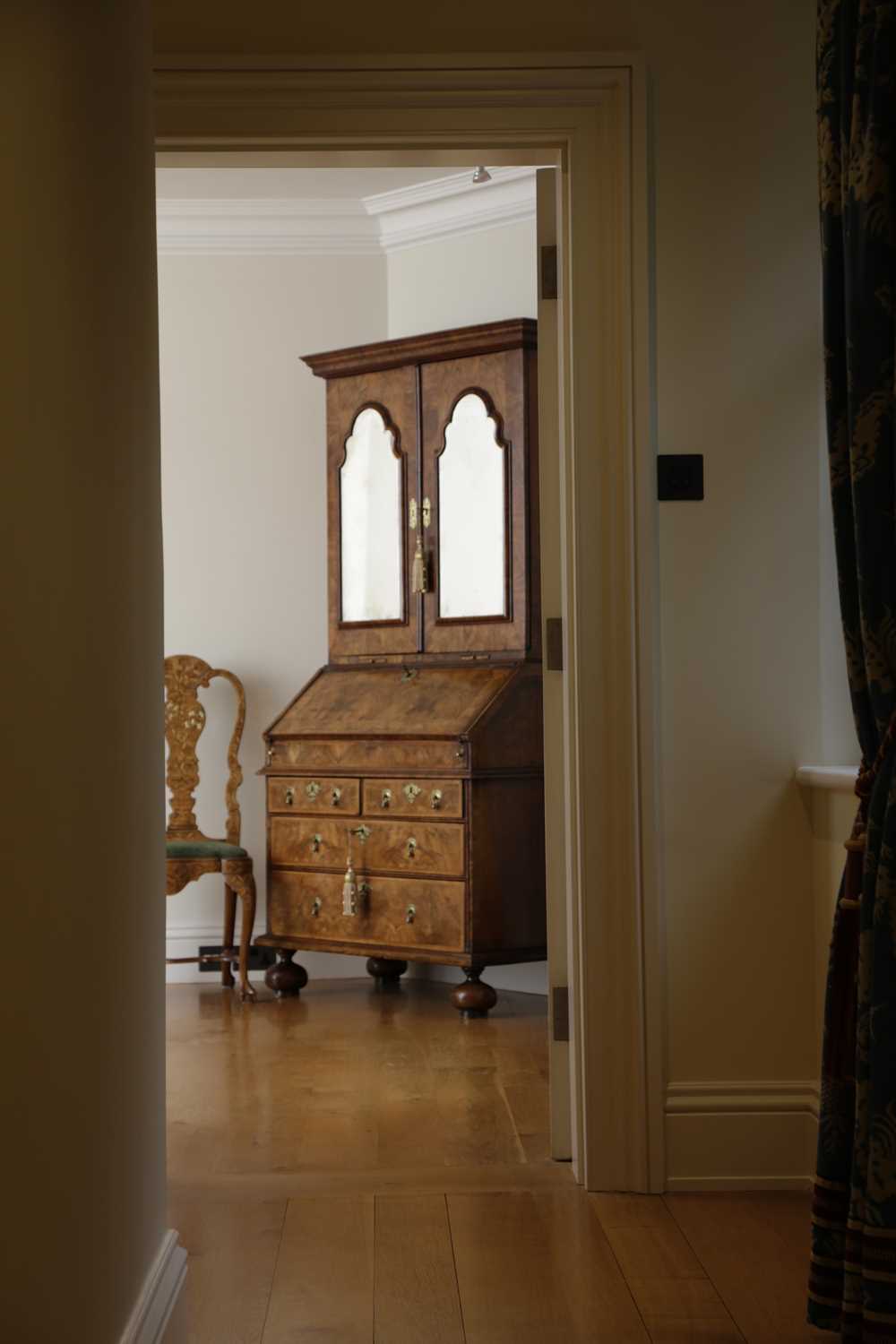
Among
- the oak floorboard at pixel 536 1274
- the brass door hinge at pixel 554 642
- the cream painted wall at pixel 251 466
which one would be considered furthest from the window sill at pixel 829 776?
the cream painted wall at pixel 251 466

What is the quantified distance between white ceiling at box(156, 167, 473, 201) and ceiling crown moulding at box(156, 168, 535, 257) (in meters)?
0.03

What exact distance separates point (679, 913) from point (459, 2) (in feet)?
6.02

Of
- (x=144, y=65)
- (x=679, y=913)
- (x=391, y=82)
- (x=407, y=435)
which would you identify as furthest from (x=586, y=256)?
(x=407, y=435)

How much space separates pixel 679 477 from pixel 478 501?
2.27 meters

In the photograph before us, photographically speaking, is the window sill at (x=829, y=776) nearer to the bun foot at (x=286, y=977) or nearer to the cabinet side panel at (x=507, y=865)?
the cabinet side panel at (x=507, y=865)

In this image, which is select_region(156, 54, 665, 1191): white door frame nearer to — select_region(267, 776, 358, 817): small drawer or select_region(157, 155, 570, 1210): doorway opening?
select_region(157, 155, 570, 1210): doorway opening

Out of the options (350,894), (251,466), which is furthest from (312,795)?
(251,466)

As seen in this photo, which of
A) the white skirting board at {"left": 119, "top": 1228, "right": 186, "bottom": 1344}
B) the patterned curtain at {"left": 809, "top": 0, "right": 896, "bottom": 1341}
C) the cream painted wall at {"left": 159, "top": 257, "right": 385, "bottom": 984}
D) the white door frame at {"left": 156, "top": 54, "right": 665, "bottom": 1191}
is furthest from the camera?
the cream painted wall at {"left": 159, "top": 257, "right": 385, "bottom": 984}

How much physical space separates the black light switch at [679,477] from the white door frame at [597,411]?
39 mm

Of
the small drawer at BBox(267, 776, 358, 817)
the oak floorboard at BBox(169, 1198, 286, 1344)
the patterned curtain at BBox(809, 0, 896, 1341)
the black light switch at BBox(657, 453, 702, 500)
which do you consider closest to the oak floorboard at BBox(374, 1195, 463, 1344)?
the oak floorboard at BBox(169, 1198, 286, 1344)

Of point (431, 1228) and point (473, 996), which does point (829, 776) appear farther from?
point (473, 996)

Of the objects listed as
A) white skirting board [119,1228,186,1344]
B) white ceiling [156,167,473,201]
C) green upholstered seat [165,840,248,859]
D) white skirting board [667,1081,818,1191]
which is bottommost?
white skirting board [667,1081,818,1191]

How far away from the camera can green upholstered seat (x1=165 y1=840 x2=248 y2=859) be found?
5.22 metres

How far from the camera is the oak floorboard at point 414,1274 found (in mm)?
2236
